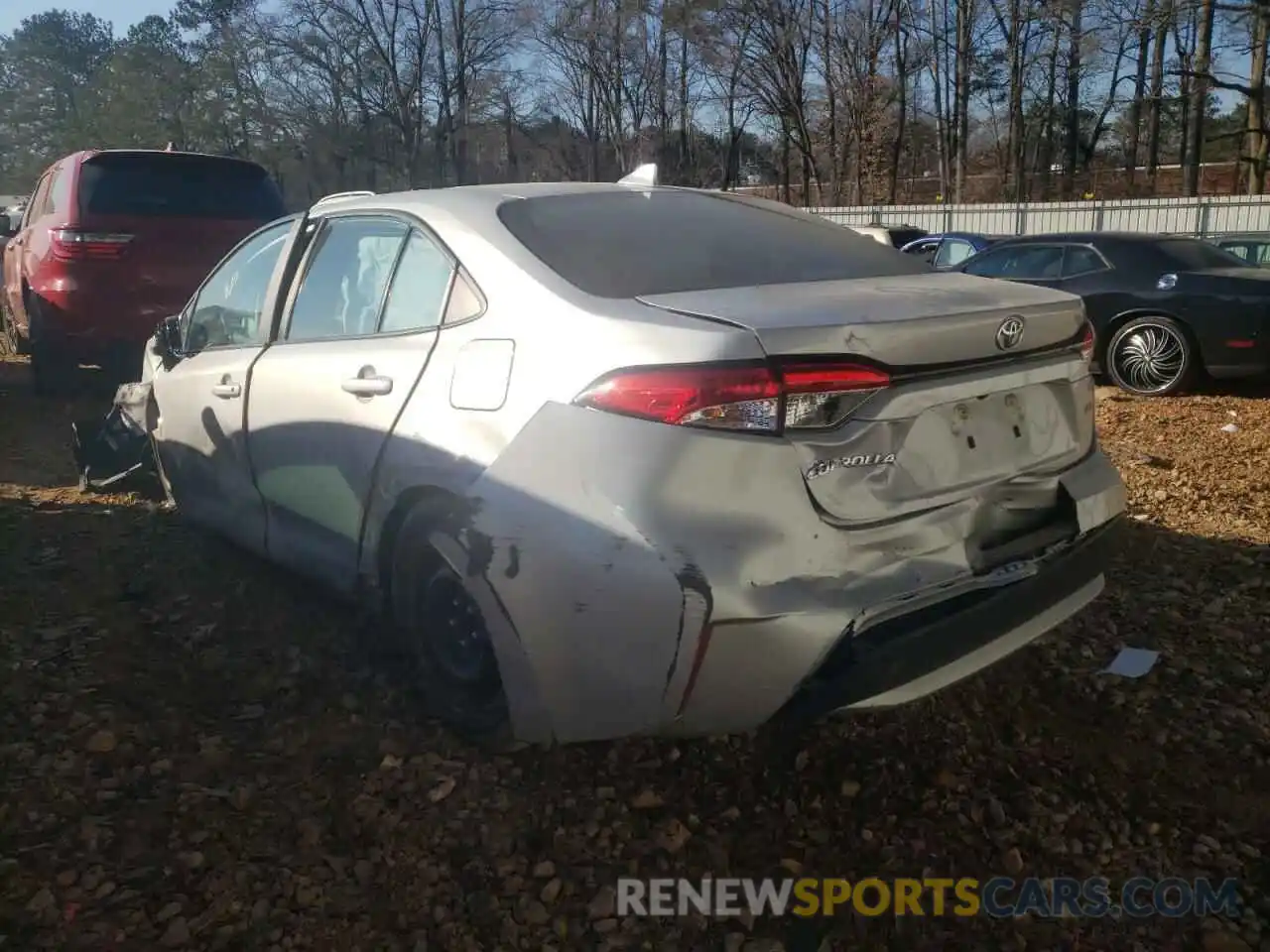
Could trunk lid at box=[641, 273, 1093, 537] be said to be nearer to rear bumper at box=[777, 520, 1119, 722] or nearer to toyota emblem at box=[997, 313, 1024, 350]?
toyota emblem at box=[997, 313, 1024, 350]

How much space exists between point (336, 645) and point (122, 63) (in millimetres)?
48765

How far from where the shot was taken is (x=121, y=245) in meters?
6.85

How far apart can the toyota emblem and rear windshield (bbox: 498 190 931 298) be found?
481 mm

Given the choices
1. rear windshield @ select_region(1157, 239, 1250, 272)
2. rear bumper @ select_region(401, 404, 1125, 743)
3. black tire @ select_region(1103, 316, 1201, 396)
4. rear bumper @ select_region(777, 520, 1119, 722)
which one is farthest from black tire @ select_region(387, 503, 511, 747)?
rear windshield @ select_region(1157, 239, 1250, 272)

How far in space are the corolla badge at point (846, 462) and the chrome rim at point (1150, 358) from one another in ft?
22.6

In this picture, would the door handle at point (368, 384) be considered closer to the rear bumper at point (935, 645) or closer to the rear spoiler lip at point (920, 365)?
the rear spoiler lip at point (920, 365)

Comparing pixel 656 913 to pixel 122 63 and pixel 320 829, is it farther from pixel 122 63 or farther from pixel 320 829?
pixel 122 63

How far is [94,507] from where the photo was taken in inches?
192

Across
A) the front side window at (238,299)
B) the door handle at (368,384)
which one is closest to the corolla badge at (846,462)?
the door handle at (368,384)

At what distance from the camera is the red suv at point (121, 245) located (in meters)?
6.83

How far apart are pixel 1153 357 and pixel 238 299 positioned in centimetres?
697

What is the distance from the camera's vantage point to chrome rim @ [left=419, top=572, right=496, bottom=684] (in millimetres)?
2713

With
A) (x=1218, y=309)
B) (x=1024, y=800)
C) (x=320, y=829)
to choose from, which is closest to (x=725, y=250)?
(x=1024, y=800)

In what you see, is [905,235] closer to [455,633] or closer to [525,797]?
[455,633]
